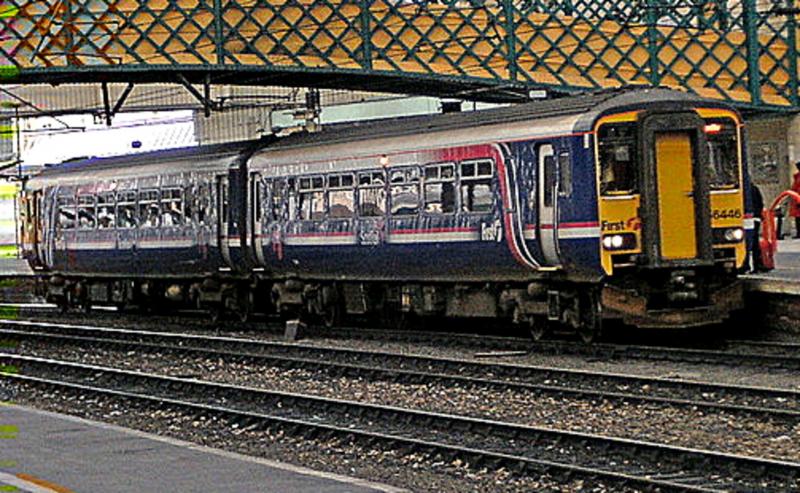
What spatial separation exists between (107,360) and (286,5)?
901 centimetres

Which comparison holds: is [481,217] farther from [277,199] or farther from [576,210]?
[277,199]

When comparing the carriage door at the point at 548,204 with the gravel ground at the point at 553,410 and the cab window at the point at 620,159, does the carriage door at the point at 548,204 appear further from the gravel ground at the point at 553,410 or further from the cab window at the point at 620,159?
the gravel ground at the point at 553,410

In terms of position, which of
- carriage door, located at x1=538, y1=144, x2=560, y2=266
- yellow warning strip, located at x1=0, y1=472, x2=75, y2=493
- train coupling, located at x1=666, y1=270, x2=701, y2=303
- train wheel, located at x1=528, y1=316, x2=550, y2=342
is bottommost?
yellow warning strip, located at x1=0, y1=472, x2=75, y2=493

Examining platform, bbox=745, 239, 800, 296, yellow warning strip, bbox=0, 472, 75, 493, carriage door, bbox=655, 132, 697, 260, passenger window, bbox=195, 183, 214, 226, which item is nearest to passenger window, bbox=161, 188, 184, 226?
passenger window, bbox=195, 183, 214, 226

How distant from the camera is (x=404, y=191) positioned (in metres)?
23.6

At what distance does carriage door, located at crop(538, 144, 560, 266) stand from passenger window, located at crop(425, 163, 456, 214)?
1.94 metres

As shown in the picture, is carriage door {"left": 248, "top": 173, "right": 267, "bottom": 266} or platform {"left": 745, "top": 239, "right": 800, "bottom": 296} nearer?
platform {"left": 745, "top": 239, "right": 800, "bottom": 296}

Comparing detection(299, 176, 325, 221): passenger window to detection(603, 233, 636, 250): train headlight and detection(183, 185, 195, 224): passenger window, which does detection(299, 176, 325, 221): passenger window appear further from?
detection(603, 233, 636, 250): train headlight

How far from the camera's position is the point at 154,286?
104ft

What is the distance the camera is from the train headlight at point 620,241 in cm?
2009

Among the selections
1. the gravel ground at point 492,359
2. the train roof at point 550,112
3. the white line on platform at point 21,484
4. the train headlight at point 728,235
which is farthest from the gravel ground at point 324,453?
the train headlight at point 728,235

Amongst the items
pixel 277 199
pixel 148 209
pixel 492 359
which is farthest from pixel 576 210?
pixel 148 209

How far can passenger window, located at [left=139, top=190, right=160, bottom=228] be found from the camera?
3073cm

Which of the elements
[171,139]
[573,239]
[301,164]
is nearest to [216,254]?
[301,164]
